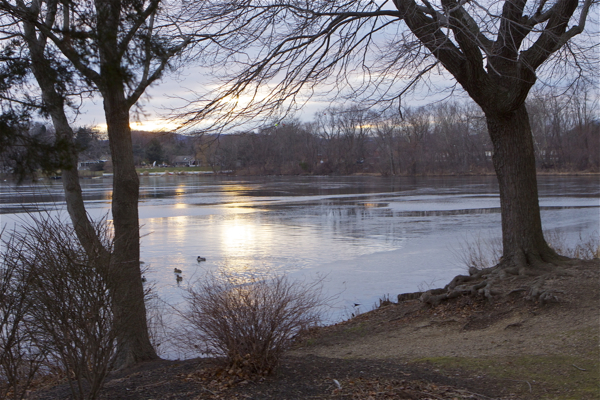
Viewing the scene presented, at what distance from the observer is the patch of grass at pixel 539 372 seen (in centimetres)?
487

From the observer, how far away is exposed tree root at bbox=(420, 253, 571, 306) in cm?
838

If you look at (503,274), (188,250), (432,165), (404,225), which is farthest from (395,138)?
(503,274)

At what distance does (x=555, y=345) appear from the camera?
629cm

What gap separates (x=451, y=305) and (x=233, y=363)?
15.7 ft

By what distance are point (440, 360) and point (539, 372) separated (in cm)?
108

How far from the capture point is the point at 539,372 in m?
5.43

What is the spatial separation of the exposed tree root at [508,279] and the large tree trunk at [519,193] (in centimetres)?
3

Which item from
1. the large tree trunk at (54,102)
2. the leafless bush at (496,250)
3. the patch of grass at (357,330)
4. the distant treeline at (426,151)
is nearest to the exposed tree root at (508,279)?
the patch of grass at (357,330)

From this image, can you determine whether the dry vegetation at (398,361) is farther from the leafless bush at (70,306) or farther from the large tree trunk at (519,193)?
→ the large tree trunk at (519,193)

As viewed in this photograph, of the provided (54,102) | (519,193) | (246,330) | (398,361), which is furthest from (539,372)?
(54,102)

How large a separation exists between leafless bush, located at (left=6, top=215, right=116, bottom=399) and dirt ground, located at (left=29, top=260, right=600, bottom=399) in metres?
0.72

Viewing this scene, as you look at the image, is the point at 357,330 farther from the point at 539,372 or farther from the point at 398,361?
the point at 539,372

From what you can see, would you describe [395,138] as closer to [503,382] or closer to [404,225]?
[404,225]

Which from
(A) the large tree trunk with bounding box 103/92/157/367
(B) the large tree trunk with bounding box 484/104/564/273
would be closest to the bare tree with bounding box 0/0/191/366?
(A) the large tree trunk with bounding box 103/92/157/367
